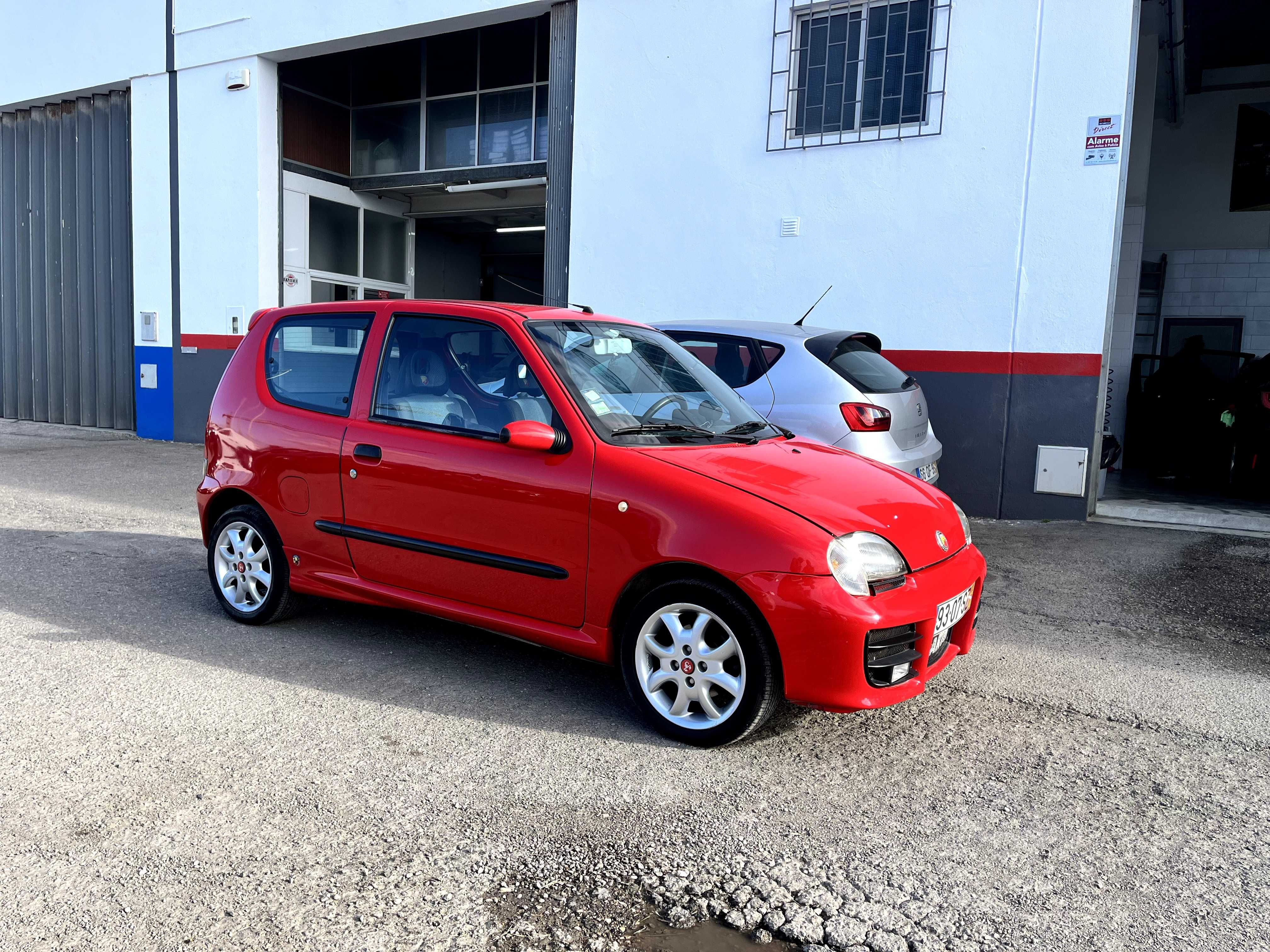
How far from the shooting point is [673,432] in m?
3.92

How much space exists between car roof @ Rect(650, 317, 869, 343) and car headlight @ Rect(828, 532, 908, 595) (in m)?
3.40

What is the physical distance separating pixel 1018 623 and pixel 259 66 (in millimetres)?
12206

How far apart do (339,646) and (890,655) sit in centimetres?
263

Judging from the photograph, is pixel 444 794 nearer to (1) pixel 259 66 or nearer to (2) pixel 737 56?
(2) pixel 737 56

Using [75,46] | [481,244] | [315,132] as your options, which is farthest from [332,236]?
[481,244]

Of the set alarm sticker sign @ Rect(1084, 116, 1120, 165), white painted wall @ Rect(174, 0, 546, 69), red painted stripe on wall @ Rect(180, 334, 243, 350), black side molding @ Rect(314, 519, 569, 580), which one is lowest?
black side molding @ Rect(314, 519, 569, 580)

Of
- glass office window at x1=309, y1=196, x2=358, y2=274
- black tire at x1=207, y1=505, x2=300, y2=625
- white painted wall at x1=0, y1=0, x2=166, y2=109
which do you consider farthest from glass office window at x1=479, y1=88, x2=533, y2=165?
black tire at x1=207, y1=505, x2=300, y2=625

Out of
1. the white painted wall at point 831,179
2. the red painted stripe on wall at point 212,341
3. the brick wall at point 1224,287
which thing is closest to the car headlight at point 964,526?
the white painted wall at point 831,179

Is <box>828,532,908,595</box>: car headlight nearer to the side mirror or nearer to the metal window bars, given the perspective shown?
the side mirror

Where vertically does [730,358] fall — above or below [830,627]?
above

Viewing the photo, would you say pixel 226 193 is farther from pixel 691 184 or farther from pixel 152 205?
pixel 691 184

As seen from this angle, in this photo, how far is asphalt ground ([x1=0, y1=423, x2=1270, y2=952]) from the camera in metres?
2.47

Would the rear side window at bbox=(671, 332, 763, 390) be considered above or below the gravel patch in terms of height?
above

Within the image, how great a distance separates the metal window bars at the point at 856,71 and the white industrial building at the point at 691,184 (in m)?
0.03
